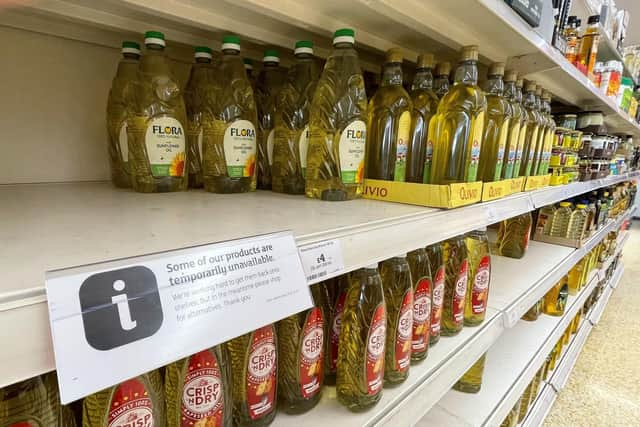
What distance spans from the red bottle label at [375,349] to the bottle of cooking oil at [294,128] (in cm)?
34

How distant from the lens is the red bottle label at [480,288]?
0.98 metres

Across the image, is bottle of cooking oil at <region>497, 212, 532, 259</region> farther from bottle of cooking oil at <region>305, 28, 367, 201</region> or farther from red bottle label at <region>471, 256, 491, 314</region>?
bottle of cooking oil at <region>305, 28, 367, 201</region>

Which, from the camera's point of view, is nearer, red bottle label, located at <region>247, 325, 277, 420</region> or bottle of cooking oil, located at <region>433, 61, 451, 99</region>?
red bottle label, located at <region>247, 325, 277, 420</region>

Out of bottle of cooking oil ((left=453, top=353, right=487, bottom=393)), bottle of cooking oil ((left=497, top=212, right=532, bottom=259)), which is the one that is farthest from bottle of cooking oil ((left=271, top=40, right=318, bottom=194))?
bottle of cooking oil ((left=497, top=212, right=532, bottom=259))

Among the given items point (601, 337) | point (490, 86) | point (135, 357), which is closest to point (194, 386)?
point (135, 357)

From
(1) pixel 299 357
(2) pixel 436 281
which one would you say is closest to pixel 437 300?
(2) pixel 436 281

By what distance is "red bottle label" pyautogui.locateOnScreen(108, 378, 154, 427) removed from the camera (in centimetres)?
38

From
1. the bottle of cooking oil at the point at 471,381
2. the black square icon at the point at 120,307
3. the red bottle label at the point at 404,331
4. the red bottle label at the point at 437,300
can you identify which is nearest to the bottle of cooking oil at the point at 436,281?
the red bottle label at the point at 437,300

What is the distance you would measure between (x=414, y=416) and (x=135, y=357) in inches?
22.8

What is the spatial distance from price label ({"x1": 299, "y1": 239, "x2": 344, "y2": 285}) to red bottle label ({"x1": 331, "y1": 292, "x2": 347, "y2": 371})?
241 mm

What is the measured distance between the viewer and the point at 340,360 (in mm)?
655

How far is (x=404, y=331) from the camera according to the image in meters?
0.70

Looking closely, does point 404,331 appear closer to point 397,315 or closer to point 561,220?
point 397,315

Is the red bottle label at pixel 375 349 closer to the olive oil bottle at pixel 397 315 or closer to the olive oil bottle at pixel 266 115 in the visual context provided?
the olive oil bottle at pixel 397 315
